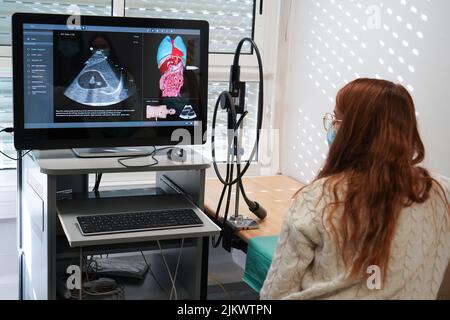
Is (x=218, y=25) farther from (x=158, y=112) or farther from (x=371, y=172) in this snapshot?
(x=371, y=172)

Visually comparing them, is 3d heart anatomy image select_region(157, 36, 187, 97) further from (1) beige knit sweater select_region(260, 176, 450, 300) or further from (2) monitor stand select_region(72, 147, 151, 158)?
(1) beige knit sweater select_region(260, 176, 450, 300)

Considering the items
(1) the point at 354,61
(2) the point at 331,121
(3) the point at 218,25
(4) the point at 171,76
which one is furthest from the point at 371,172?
(3) the point at 218,25

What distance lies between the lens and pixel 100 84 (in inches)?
86.4

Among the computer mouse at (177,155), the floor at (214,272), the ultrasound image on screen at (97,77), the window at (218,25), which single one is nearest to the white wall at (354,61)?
the window at (218,25)

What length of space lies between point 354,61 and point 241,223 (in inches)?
36.2

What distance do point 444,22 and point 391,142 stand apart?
3.12 ft

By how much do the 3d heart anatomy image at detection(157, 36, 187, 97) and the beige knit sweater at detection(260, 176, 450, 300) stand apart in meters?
0.87

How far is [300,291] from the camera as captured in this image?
1.62 m

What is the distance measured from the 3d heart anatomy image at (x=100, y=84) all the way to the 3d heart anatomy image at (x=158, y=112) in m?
0.09

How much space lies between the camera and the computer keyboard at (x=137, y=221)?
1967mm

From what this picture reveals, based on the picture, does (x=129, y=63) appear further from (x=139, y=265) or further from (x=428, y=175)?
(x=428, y=175)

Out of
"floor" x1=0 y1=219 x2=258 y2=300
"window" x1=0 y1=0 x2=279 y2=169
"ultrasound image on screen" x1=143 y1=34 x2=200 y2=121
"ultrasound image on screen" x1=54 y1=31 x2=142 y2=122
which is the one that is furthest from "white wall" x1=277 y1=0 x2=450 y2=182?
"ultrasound image on screen" x1=54 y1=31 x2=142 y2=122

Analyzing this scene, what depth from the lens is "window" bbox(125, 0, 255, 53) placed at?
10.1ft

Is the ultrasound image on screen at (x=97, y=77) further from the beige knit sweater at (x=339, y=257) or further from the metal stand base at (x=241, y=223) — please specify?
the beige knit sweater at (x=339, y=257)
